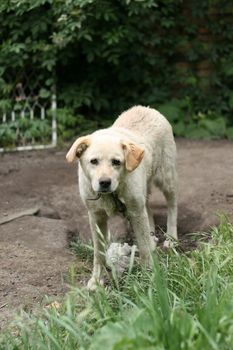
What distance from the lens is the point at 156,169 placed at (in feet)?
17.4

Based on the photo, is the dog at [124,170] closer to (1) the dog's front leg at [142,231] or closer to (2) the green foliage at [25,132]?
(1) the dog's front leg at [142,231]

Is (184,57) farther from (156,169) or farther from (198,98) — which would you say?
(156,169)

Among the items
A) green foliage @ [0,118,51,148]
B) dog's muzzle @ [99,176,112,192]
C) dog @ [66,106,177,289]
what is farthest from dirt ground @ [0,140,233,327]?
dog's muzzle @ [99,176,112,192]

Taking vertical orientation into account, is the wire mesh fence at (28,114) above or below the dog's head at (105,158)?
below

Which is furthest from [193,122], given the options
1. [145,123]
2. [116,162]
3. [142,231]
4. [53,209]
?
[116,162]

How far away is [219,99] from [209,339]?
6.93 m

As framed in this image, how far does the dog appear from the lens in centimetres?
407

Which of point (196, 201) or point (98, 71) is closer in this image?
point (196, 201)

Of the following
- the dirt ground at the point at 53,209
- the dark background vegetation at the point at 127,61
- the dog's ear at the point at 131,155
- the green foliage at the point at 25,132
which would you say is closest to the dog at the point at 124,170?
the dog's ear at the point at 131,155

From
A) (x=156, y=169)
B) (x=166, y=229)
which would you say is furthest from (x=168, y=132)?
(x=166, y=229)

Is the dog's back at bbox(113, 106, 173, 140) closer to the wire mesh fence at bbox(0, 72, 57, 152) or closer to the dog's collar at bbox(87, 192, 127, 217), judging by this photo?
the dog's collar at bbox(87, 192, 127, 217)

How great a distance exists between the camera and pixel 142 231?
14.9 ft

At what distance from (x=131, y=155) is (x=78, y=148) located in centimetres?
34

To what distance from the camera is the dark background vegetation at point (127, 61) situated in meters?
8.53
